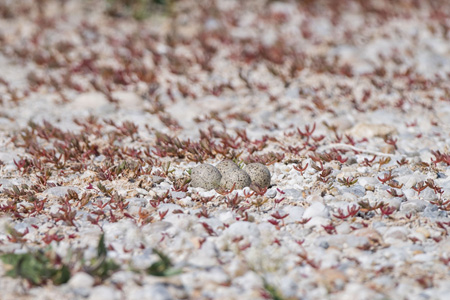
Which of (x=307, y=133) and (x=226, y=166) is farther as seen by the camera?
(x=307, y=133)

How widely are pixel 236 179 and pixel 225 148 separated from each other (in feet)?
3.46

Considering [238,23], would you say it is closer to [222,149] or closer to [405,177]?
[222,149]

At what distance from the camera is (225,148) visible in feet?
19.9

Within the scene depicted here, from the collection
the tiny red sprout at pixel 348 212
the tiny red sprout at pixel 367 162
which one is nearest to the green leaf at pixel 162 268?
the tiny red sprout at pixel 348 212

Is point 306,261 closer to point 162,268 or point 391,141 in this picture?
point 162,268

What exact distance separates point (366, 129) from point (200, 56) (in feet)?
13.2

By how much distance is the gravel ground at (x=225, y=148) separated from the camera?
377 cm

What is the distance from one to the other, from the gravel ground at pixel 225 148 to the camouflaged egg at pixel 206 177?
91 millimetres

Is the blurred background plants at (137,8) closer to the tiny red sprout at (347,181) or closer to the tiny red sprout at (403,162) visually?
the tiny red sprout at (403,162)

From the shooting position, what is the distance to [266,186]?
17.1 feet

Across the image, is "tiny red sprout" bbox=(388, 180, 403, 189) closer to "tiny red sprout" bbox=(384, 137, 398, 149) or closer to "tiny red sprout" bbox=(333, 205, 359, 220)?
"tiny red sprout" bbox=(333, 205, 359, 220)

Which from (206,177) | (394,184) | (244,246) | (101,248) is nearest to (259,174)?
(206,177)

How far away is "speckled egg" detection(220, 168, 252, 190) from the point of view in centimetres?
507

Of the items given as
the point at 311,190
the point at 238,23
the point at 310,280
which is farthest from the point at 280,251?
the point at 238,23
